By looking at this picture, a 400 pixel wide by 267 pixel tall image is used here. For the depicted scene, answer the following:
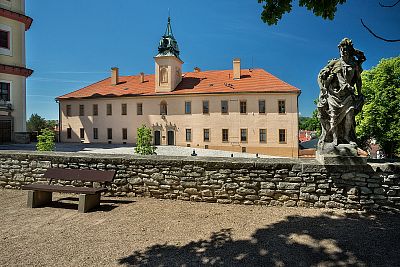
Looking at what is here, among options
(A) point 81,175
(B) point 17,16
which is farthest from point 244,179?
(B) point 17,16

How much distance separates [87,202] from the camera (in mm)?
5977

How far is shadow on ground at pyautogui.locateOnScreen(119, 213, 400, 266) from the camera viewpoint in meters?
3.68

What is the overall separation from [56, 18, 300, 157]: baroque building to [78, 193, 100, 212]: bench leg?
79.3 ft

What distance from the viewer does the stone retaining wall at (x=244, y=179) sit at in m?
5.55

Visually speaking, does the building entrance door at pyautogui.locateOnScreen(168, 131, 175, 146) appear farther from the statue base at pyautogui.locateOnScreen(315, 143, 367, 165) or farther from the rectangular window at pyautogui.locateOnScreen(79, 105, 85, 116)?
the statue base at pyautogui.locateOnScreen(315, 143, 367, 165)

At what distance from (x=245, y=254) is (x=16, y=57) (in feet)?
91.6

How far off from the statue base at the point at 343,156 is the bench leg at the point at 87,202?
5590mm

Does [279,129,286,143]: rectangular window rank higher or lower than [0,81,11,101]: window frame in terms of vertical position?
lower

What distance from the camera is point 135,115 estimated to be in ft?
108

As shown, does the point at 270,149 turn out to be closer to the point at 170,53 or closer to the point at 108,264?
the point at 170,53

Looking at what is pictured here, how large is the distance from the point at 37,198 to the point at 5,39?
2314cm

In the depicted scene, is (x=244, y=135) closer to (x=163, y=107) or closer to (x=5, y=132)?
(x=163, y=107)

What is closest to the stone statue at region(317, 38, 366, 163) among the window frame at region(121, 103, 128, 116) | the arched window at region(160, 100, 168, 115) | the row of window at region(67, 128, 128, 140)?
the arched window at region(160, 100, 168, 115)

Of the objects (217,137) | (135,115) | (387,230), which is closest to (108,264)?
(387,230)
